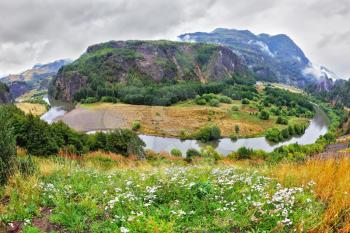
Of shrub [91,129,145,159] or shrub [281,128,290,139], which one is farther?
shrub [281,128,290,139]

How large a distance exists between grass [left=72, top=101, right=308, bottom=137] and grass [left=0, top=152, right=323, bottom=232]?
10050cm

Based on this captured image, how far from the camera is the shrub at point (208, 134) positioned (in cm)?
10756

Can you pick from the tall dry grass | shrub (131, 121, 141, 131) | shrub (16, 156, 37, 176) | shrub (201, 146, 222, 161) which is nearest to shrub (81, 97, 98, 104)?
shrub (131, 121, 141, 131)

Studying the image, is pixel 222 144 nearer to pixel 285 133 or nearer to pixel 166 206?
pixel 285 133

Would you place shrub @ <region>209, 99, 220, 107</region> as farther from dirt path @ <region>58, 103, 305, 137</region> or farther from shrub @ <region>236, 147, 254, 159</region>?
→ shrub @ <region>236, 147, 254, 159</region>

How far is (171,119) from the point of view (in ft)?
441

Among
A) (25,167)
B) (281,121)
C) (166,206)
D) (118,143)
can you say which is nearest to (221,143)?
(281,121)

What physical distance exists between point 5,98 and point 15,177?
661ft

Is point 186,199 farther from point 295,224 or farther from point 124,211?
point 295,224

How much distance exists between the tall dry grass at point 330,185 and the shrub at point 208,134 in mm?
95983

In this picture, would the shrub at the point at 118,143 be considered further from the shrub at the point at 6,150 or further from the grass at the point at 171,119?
the grass at the point at 171,119

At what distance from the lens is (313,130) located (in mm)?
137875

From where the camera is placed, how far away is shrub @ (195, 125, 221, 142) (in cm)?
10756

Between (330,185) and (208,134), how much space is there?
99183 mm
